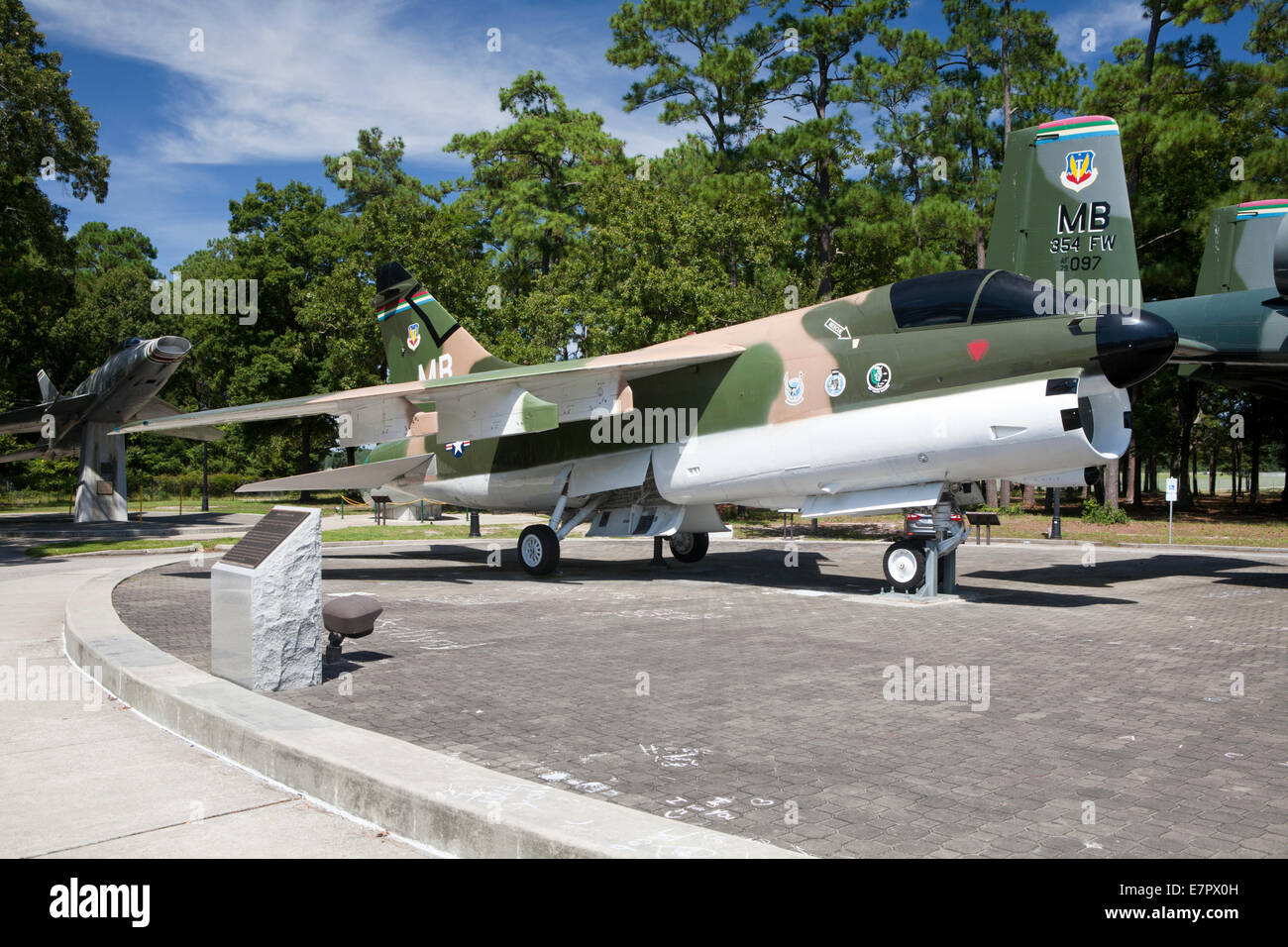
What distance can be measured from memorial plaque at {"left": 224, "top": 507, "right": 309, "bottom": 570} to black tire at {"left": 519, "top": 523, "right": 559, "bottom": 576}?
775cm

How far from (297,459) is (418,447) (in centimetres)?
4503

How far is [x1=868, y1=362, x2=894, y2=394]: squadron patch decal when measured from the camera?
11.5 metres

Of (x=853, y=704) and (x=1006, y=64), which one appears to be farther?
(x=1006, y=64)

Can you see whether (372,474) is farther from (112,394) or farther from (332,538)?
(112,394)

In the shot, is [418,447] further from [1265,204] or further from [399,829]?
[1265,204]

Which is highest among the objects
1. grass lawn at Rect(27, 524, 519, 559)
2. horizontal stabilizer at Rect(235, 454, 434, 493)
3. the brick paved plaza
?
horizontal stabilizer at Rect(235, 454, 434, 493)

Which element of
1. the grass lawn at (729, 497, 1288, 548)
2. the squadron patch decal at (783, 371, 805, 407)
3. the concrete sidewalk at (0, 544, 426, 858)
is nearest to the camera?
the concrete sidewalk at (0, 544, 426, 858)

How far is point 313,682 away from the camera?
6.90m

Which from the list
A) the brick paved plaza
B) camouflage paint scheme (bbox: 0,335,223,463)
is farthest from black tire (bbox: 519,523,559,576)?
camouflage paint scheme (bbox: 0,335,223,463)

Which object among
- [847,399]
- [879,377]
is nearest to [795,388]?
[847,399]

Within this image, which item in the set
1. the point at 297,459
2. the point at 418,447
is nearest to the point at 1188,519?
the point at 418,447

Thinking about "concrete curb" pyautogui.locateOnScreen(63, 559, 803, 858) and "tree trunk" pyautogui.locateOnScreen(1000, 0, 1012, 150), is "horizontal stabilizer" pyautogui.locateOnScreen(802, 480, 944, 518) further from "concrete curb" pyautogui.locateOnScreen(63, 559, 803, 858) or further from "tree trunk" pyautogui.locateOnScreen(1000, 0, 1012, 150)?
"tree trunk" pyautogui.locateOnScreen(1000, 0, 1012, 150)

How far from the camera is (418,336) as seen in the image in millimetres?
18641

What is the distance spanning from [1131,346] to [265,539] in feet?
31.4
